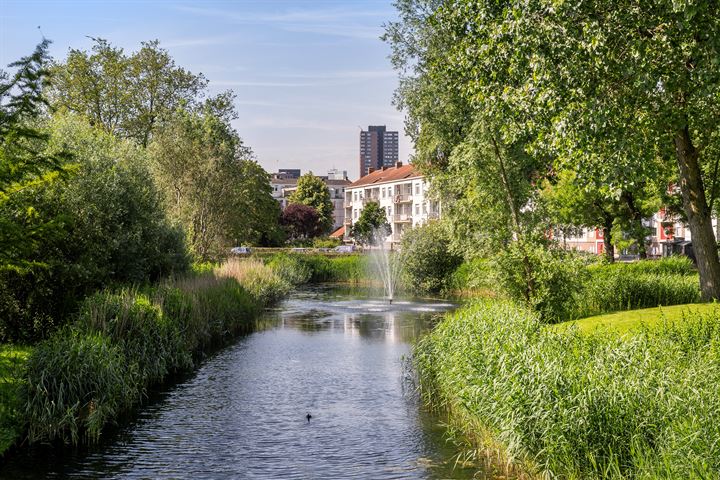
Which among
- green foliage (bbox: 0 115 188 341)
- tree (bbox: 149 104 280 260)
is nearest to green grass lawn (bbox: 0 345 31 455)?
green foliage (bbox: 0 115 188 341)

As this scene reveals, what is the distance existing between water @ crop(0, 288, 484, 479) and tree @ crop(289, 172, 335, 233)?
3763 inches

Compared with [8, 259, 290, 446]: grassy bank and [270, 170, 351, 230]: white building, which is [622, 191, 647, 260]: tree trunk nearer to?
[8, 259, 290, 446]: grassy bank

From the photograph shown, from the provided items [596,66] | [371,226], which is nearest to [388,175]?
[371,226]

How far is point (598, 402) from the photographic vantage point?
9.63 meters

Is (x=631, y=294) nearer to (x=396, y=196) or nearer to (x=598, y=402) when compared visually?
(x=598, y=402)

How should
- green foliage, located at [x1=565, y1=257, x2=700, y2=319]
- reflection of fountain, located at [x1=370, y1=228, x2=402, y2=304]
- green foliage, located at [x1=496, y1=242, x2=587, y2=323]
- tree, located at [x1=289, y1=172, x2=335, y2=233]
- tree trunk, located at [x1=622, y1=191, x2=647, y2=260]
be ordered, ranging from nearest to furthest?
green foliage, located at [x1=496, y1=242, x2=587, y2=323], green foliage, located at [x1=565, y1=257, x2=700, y2=319], tree trunk, located at [x1=622, y1=191, x2=647, y2=260], reflection of fountain, located at [x1=370, y1=228, x2=402, y2=304], tree, located at [x1=289, y1=172, x2=335, y2=233]

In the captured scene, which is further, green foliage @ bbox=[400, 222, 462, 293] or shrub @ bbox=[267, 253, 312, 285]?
shrub @ bbox=[267, 253, 312, 285]

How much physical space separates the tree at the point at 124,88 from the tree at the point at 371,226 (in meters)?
Result: 49.9

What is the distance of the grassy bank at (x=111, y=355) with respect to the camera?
1315 centimetres

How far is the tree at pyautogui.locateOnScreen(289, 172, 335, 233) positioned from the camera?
11994 cm

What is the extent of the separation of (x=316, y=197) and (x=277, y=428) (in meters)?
107

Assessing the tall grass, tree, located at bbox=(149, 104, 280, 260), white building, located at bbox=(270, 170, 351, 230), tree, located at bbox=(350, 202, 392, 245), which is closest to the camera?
tree, located at bbox=(149, 104, 280, 260)

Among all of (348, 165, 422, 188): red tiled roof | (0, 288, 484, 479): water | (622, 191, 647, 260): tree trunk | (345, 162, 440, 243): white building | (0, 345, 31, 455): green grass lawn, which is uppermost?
(348, 165, 422, 188): red tiled roof

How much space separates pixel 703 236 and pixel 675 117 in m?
4.64
